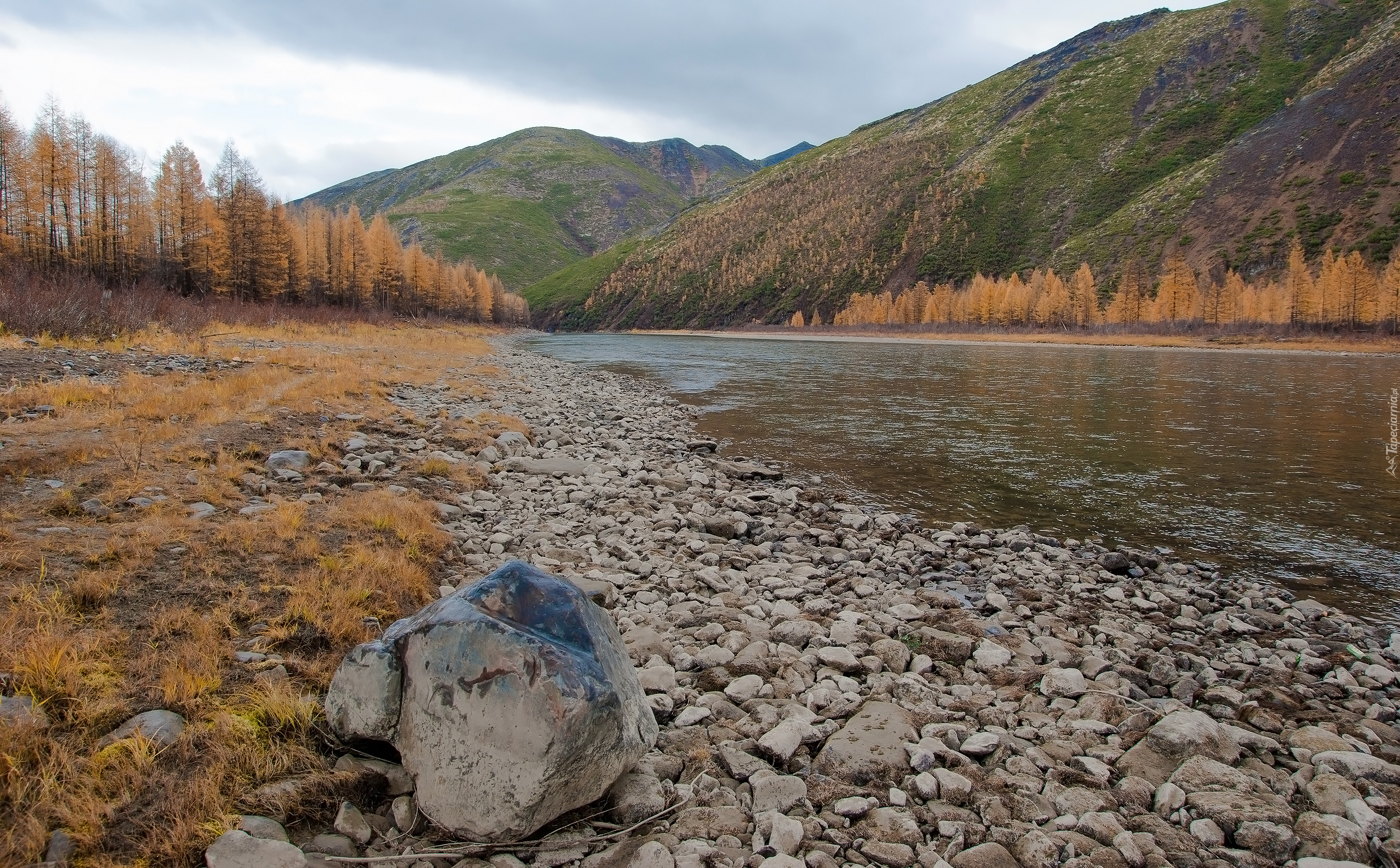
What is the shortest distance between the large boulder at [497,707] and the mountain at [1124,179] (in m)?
120

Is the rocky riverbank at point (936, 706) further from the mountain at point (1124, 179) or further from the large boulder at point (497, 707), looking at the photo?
the mountain at point (1124, 179)

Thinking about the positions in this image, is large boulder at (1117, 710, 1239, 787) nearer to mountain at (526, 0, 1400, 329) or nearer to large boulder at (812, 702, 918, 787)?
large boulder at (812, 702, 918, 787)

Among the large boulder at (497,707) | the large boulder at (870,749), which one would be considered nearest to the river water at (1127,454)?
the large boulder at (870,749)

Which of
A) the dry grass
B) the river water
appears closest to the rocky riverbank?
the dry grass

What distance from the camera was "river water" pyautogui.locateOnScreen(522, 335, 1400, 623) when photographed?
10039 mm

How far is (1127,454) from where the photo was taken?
53.6 ft

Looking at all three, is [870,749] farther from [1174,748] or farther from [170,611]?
[170,611]

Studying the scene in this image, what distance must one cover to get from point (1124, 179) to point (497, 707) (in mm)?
168741

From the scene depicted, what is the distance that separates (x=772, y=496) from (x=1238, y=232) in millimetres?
124846

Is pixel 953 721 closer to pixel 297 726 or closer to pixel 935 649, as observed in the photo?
pixel 935 649

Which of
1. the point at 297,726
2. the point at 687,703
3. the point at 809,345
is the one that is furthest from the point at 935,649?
the point at 809,345

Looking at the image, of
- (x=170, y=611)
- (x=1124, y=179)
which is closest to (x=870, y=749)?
(x=170, y=611)

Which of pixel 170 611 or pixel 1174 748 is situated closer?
pixel 1174 748

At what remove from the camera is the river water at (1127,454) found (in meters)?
10.0
